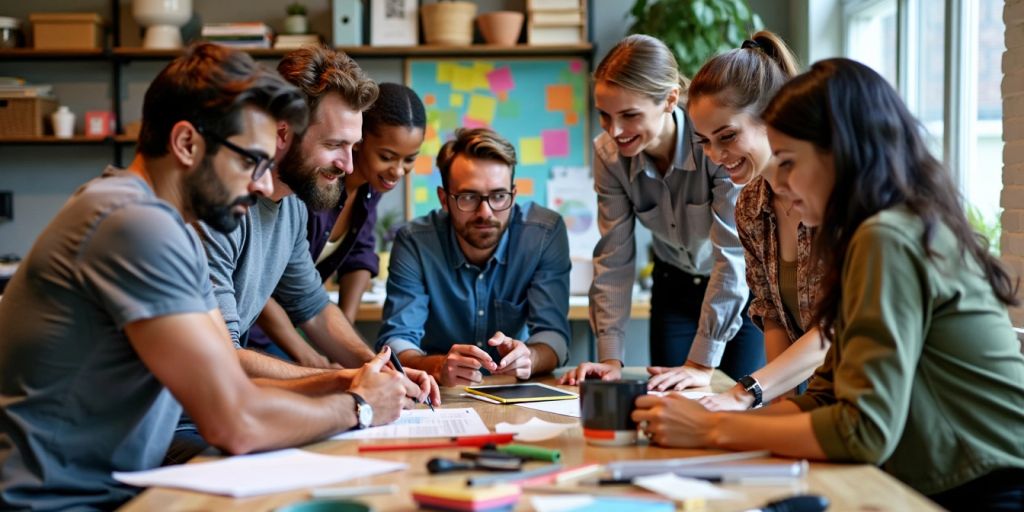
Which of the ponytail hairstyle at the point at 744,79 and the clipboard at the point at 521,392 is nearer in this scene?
the clipboard at the point at 521,392

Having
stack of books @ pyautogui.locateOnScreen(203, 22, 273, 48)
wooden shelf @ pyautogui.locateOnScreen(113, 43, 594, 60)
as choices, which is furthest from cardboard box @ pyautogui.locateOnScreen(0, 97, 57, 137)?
stack of books @ pyautogui.locateOnScreen(203, 22, 273, 48)

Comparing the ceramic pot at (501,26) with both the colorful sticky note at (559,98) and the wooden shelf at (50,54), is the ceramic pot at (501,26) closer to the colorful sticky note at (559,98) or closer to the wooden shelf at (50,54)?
the colorful sticky note at (559,98)

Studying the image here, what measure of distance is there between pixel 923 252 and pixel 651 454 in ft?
1.49

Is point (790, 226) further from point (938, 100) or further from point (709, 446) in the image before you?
point (938, 100)

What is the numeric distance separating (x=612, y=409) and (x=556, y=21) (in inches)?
144

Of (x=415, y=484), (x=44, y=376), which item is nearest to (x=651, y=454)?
(x=415, y=484)

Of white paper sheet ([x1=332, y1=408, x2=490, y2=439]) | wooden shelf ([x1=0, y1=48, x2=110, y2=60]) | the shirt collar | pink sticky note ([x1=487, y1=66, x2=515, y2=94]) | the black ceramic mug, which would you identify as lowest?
white paper sheet ([x1=332, y1=408, x2=490, y2=439])

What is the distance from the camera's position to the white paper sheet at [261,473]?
1282 mm

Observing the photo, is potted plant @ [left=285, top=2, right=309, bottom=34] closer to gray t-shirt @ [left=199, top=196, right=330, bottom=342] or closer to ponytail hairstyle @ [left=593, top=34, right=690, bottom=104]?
gray t-shirt @ [left=199, top=196, right=330, bottom=342]

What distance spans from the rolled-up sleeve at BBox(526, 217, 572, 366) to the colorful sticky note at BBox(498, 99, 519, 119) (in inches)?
88.3

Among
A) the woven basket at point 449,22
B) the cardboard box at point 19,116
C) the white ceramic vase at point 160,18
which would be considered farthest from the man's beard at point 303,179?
the cardboard box at point 19,116

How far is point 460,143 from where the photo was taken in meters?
2.88

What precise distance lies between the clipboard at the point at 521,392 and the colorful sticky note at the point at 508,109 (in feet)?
9.89

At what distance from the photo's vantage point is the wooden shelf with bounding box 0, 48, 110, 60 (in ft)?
16.3
